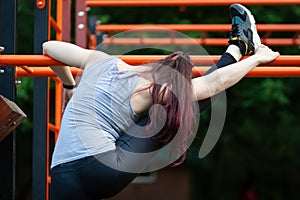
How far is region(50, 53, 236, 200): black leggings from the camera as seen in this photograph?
3.14m

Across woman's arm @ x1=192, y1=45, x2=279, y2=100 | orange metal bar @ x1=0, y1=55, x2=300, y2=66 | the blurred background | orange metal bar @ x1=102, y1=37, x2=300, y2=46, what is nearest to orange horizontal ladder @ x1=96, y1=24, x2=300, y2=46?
orange metal bar @ x1=102, y1=37, x2=300, y2=46

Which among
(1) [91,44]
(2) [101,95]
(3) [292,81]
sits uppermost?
(2) [101,95]

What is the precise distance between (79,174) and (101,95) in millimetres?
321

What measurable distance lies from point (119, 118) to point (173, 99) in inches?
9.1

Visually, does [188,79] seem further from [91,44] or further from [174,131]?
[91,44]

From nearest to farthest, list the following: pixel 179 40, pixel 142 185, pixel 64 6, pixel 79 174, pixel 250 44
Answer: pixel 79 174 → pixel 250 44 → pixel 64 6 → pixel 179 40 → pixel 142 185

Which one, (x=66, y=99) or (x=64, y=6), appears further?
(x=64, y=6)

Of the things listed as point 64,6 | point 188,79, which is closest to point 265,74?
point 188,79

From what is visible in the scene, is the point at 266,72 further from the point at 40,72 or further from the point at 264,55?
the point at 40,72

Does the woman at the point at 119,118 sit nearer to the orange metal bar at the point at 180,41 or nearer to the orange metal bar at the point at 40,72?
the orange metal bar at the point at 40,72

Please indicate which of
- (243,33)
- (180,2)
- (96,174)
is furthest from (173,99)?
(180,2)

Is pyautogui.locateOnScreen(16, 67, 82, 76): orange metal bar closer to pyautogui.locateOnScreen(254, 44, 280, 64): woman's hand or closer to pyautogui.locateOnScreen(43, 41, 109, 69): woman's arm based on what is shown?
pyautogui.locateOnScreen(43, 41, 109, 69): woman's arm

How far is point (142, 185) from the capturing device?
1553 centimetres

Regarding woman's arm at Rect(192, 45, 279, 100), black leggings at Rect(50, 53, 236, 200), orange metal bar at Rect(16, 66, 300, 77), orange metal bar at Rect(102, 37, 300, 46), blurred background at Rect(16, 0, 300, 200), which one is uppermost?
woman's arm at Rect(192, 45, 279, 100)
